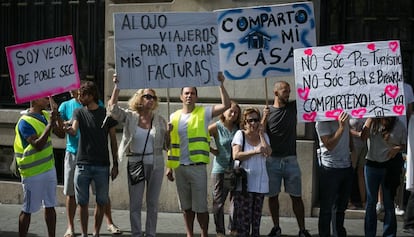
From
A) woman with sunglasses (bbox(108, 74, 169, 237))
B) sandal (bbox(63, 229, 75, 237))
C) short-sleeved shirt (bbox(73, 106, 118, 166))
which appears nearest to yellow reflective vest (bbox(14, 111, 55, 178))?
short-sleeved shirt (bbox(73, 106, 118, 166))

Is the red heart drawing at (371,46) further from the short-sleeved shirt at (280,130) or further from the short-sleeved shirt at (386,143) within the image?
the short-sleeved shirt at (280,130)

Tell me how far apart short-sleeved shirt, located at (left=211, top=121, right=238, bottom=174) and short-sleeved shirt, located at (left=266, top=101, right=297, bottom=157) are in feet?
1.39

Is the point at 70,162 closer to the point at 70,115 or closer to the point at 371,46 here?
the point at 70,115

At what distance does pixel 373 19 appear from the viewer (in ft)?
35.6

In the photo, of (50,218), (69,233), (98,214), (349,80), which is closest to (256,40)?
(349,80)

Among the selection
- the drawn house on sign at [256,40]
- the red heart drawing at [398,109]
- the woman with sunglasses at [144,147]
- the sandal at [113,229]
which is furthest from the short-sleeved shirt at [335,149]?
the sandal at [113,229]

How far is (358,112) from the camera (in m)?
8.27

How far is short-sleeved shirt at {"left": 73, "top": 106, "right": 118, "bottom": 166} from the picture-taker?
884 centimetres

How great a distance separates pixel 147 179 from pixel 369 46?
8.72 ft

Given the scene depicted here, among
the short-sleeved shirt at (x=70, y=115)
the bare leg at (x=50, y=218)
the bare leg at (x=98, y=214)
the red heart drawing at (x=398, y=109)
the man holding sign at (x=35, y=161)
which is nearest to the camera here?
the red heart drawing at (x=398, y=109)

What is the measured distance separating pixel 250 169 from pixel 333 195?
912mm

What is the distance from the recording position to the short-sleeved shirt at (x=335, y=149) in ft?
27.9

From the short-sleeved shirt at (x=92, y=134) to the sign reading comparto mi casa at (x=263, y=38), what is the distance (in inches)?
55.8

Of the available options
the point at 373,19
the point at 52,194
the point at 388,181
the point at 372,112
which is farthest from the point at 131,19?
the point at 373,19
